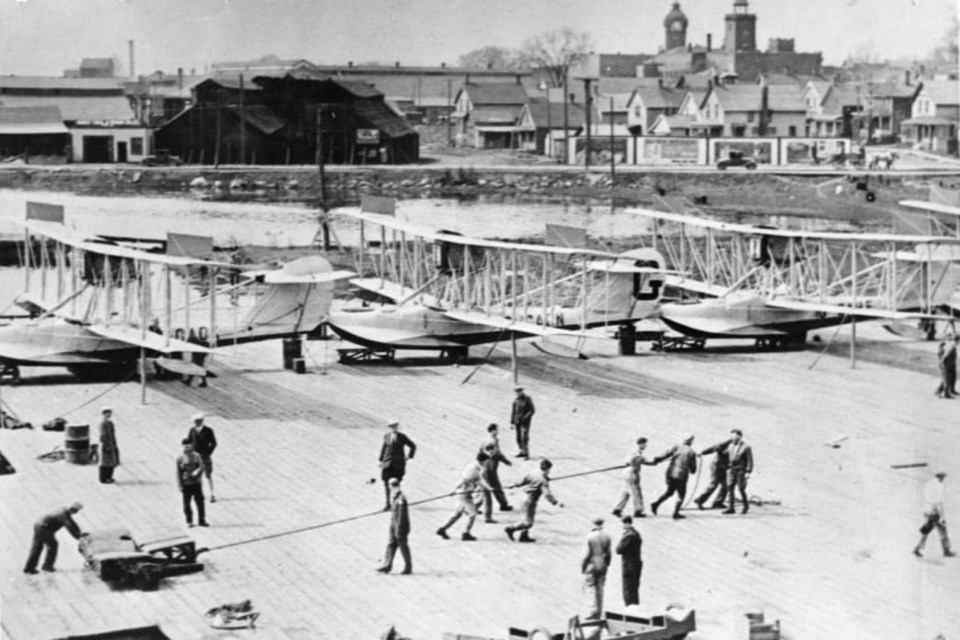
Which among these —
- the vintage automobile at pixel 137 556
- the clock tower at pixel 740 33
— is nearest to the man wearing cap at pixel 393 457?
the vintage automobile at pixel 137 556

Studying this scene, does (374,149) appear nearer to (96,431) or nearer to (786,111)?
(786,111)

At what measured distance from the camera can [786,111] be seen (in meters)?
94.4

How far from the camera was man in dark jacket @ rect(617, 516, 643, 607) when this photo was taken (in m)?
13.3

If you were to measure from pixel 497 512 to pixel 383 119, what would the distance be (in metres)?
64.9

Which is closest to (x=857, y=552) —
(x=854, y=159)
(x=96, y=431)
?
(x=96, y=431)

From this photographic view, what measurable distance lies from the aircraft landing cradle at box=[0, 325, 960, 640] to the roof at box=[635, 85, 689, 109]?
7110cm

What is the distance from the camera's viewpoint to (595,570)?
1285 centimetres

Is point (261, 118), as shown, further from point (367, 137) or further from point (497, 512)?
point (497, 512)

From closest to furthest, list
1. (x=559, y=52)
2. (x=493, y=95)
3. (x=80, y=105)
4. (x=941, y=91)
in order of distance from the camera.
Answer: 1. (x=80, y=105)
2. (x=941, y=91)
3. (x=493, y=95)
4. (x=559, y=52)

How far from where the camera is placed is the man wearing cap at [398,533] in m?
13.9

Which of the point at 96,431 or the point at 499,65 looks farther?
the point at 499,65

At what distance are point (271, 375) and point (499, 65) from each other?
9710 cm

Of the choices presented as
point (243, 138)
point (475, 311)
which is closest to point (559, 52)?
point (243, 138)

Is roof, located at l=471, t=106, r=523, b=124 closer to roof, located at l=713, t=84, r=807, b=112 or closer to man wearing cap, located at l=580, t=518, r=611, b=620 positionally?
roof, located at l=713, t=84, r=807, b=112
